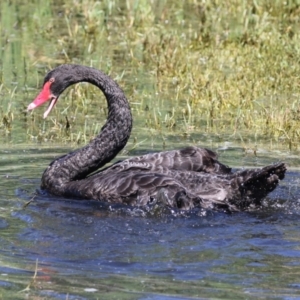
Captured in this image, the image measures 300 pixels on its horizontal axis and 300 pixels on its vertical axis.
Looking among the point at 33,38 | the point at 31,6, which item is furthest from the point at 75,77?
the point at 31,6

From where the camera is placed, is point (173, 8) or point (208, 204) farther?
point (173, 8)

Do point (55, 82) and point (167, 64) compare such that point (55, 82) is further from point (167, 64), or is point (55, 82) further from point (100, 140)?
point (167, 64)

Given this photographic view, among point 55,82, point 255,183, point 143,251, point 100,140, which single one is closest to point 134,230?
point 143,251

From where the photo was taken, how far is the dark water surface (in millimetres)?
5062

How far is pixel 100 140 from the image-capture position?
7.81 metres

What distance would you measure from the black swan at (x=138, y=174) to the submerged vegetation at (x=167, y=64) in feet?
3.31

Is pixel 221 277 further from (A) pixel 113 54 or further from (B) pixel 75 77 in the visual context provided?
(A) pixel 113 54

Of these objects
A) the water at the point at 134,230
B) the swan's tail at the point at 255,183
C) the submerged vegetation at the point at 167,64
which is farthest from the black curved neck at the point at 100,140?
the swan's tail at the point at 255,183

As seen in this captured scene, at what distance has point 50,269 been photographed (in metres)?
5.37

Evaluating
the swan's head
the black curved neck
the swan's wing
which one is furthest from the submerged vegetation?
the swan's wing

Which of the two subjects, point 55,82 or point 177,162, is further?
point 55,82

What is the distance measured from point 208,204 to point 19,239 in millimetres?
1488

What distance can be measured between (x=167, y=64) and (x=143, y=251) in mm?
5880

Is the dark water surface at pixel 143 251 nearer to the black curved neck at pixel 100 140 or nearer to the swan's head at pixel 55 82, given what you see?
the black curved neck at pixel 100 140
